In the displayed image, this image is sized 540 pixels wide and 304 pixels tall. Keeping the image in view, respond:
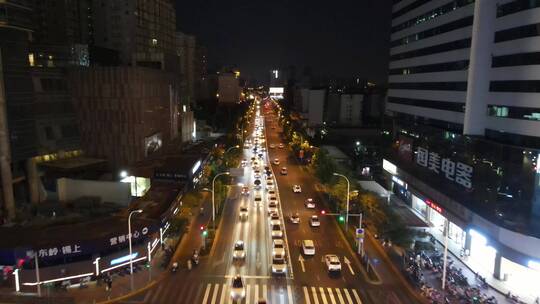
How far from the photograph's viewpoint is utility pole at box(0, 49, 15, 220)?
42.5 metres

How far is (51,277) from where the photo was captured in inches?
1208

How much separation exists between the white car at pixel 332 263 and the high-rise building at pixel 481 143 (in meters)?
8.97

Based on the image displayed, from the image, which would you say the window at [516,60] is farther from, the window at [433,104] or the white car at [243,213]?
the white car at [243,213]

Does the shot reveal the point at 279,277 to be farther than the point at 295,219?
No

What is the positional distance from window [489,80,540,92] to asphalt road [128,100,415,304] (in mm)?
19376

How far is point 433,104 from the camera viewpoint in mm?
59344

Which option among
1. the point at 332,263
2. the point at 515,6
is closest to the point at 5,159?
the point at 332,263

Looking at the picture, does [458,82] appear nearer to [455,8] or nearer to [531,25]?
[455,8]

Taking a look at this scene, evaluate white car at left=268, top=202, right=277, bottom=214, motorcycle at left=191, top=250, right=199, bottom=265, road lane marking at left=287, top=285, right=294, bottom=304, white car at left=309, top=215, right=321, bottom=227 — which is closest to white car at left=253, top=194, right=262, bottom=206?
white car at left=268, top=202, right=277, bottom=214

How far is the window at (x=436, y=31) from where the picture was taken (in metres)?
50.4

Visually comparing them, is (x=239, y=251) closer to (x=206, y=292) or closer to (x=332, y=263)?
(x=206, y=292)

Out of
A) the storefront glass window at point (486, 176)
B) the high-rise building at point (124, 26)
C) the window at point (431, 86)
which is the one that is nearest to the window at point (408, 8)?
the window at point (431, 86)

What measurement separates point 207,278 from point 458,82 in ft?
126

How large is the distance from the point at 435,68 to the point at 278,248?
3709 centimetres
